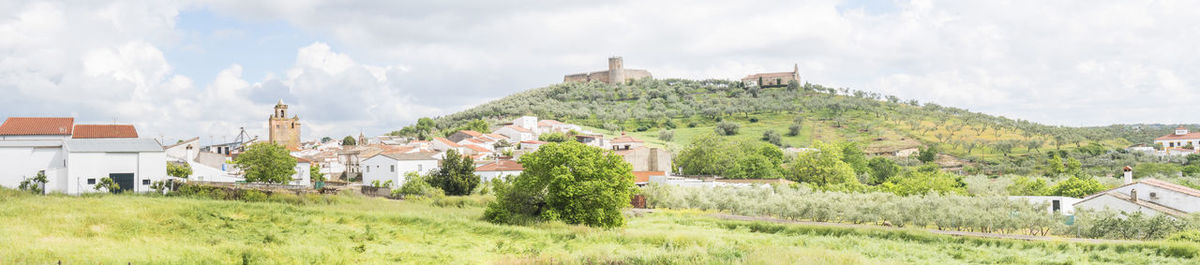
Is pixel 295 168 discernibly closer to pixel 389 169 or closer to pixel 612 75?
pixel 389 169

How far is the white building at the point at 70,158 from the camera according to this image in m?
31.7

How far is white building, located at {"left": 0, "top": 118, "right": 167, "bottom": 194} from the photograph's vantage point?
1248 inches

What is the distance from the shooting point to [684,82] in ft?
553

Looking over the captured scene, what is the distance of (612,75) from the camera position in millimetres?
161250

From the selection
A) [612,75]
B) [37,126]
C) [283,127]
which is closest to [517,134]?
[283,127]

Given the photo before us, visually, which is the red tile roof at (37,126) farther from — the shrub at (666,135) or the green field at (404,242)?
the shrub at (666,135)

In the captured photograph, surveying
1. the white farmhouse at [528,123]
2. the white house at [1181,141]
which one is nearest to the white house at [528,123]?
the white farmhouse at [528,123]

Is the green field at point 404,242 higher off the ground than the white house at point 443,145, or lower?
lower

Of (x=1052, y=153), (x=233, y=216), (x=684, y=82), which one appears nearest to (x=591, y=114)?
(x=684, y=82)

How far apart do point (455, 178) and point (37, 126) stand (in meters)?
20.2

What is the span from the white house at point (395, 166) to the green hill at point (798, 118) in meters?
37.8

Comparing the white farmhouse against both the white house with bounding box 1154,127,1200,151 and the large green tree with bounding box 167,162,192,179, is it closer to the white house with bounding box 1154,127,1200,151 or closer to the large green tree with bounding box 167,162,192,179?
the large green tree with bounding box 167,162,192,179

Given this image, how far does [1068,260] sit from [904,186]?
98.8 ft

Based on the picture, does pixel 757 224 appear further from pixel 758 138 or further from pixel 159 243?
pixel 758 138
